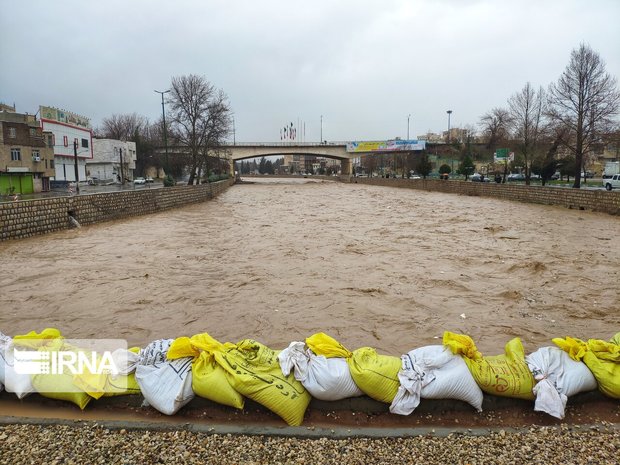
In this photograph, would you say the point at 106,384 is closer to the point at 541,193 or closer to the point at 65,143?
the point at 541,193

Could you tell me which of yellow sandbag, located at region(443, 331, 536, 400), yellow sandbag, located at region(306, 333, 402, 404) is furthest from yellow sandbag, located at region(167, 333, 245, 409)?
yellow sandbag, located at region(443, 331, 536, 400)

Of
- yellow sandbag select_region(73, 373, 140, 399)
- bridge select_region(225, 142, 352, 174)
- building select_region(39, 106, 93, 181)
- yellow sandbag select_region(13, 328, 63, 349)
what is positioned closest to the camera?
yellow sandbag select_region(73, 373, 140, 399)

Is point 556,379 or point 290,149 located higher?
point 290,149

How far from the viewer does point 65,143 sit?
167 ft

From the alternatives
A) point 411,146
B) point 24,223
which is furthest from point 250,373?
point 411,146

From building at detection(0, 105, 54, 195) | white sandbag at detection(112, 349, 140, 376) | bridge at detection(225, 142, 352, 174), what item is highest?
bridge at detection(225, 142, 352, 174)

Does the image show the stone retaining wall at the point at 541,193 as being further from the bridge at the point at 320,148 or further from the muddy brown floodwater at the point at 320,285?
the bridge at the point at 320,148

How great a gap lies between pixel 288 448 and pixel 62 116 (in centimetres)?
6365

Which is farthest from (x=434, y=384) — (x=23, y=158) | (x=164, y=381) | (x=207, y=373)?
(x=23, y=158)

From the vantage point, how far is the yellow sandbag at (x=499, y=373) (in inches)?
145

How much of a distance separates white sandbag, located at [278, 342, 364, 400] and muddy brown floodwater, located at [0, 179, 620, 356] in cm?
194

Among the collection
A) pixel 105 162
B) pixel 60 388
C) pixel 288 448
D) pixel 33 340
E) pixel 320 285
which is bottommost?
pixel 320 285

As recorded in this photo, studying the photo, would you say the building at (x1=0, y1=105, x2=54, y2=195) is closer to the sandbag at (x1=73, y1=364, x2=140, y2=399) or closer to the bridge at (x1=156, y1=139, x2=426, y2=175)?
the bridge at (x1=156, y1=139, x2=426, y2=175)

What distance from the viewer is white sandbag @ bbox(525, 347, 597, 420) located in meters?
3.57
